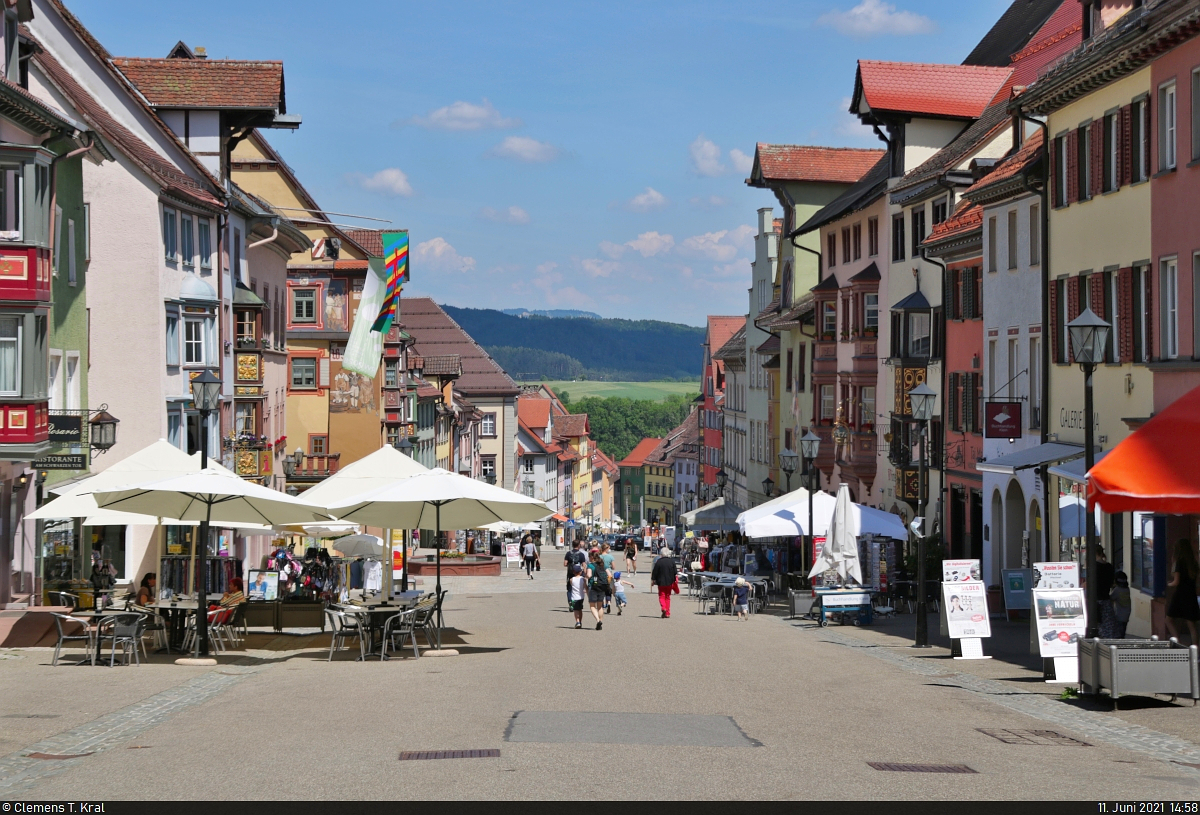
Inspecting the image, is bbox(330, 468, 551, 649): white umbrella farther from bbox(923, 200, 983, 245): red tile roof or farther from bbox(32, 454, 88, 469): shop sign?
bbox(923, 200, 983, 245): red tile roof

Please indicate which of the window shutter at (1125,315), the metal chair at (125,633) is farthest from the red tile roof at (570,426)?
the metal chair at (125,633)

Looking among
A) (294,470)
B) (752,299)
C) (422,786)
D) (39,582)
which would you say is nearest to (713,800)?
(422,786)

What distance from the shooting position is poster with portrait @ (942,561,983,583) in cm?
2317

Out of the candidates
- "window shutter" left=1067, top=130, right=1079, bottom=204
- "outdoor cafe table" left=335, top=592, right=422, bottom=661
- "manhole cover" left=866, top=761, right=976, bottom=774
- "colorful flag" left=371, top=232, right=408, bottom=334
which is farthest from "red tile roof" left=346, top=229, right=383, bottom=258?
"manhole cover" left=866, top=761, right=976, bottom=774

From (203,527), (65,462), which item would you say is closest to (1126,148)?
(203,527)

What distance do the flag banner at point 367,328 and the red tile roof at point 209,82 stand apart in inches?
270

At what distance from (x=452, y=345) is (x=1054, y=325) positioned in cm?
8696

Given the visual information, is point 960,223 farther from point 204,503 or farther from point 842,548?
point 204,503

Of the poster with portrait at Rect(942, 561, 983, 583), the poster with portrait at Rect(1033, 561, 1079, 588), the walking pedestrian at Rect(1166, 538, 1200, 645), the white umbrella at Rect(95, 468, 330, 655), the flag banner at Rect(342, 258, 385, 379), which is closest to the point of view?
Answer: the walking pedestrian at Rect(1166, 538, 1200, 645)

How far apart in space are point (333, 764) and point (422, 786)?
1.41 metres

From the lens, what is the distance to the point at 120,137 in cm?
3838

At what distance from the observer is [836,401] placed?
178 feet

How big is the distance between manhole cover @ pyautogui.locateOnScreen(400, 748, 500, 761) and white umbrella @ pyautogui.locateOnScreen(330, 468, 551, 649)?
9.41m

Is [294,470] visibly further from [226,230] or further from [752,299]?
[752,299]
